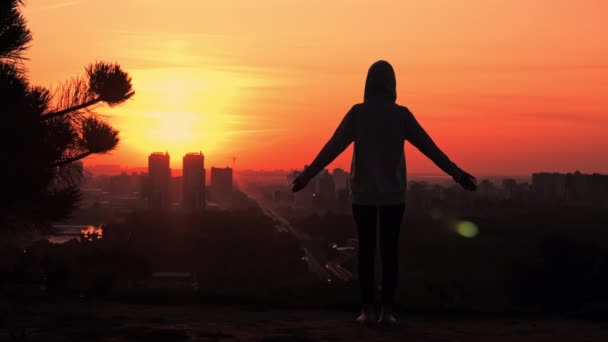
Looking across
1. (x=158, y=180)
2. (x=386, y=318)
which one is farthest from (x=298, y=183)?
(x=158, y=180)

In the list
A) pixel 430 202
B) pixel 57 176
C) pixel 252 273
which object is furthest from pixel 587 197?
pixel 57 176

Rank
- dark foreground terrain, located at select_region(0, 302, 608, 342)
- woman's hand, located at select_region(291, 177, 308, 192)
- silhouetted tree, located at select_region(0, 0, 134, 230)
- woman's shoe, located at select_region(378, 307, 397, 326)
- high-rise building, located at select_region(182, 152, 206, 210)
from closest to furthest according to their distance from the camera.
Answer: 1. dark foreground terrain, located at select_region(0, 302, 608, 342)
2. woman's shoe, located at select_region(378, 307, 397, 326)
3. woman's hand, located at select_region(291, 177, 308, 192)
4. silhouetted tree, located at select_region(0, 0, 134, 230)
5. high-rise building, located at select_region(182, 152, 206, 210)

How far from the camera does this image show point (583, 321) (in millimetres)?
8781

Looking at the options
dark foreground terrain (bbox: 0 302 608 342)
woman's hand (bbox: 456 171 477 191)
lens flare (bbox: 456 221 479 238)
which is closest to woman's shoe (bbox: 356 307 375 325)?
dark foreground terrain (bbox: 0 302 608 342)

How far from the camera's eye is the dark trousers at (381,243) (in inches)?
313

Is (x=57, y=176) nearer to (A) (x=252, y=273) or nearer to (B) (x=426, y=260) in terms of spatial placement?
(A) (x=252, y=273)

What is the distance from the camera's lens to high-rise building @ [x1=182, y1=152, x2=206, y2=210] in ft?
513

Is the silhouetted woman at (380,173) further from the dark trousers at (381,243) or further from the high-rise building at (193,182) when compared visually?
the high-rise building at (193,182)

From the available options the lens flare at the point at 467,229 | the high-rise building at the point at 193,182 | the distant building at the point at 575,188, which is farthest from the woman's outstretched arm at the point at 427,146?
the distant building at the point at 575,188

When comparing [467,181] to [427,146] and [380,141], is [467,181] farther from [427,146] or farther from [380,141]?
[380,141]

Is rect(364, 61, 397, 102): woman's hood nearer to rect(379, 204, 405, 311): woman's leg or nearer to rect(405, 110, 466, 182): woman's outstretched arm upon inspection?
rect(405, 110, 466, 182): woman's outstretched arm

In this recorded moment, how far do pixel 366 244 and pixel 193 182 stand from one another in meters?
156

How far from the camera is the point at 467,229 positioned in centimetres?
9019

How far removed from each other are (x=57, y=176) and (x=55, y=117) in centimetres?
113
